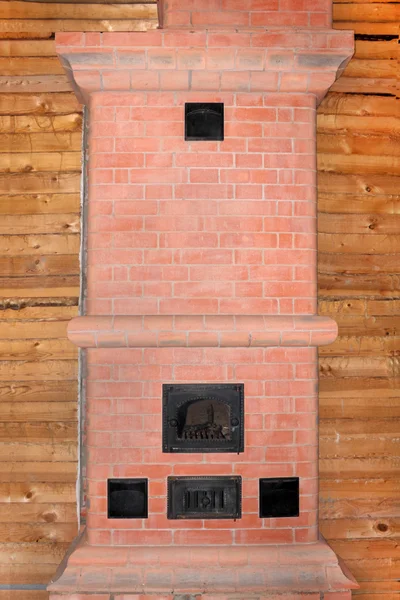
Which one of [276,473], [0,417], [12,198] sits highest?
[12,198]

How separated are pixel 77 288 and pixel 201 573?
152 centimetres

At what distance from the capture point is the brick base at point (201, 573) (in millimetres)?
2236

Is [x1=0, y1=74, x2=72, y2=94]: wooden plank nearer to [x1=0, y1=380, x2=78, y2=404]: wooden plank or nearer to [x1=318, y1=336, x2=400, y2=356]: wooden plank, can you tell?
[x1=0, y1=380, x2=78, y2=404]: wooden plank

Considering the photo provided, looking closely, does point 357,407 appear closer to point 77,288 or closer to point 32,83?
point 77,288

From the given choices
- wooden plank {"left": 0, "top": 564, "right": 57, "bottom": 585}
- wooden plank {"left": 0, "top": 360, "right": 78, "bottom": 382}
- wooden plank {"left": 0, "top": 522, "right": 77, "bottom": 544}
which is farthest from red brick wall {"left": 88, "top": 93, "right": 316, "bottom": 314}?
wooden plank {"left": 0, "top": 564, "right": 57, "bottom": 585}

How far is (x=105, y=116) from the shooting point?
7.84 feet

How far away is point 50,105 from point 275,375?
6.16ft

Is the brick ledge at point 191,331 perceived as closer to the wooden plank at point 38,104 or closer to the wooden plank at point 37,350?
the wooden plank at point 37,350

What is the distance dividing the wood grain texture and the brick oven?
0.45 meters

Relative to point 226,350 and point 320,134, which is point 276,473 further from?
point 320,134

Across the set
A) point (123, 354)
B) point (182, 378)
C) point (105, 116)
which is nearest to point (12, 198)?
point (105, 116)

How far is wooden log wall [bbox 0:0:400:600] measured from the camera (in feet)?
8.95

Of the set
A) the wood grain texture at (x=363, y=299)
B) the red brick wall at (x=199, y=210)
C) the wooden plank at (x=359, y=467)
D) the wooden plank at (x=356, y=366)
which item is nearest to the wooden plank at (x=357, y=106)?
the wood grain texture at (x=363, y=299)

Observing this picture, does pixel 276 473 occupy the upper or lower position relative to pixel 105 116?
lower
